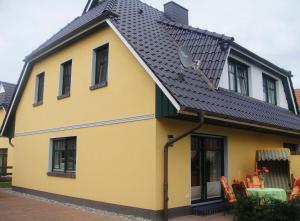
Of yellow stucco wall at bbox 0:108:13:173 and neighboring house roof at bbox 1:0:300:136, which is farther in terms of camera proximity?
yellow stucco wall at bbox 0:108:13:173

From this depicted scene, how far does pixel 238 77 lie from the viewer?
13.7m

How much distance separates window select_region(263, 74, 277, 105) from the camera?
15.8m

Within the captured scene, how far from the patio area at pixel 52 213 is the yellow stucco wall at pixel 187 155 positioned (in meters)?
0.81

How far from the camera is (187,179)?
10.1m

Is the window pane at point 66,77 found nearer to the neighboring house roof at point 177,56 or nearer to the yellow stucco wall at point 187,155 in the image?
the neighboring house roof at point 177,56

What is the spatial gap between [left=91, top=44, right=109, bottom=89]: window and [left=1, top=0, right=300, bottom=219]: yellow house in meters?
0.04

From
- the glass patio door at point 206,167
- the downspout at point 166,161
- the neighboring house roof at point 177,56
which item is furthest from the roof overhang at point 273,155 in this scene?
the downspout at point 166,161

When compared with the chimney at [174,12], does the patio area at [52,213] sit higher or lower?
lower

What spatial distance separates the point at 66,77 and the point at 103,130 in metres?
3.88

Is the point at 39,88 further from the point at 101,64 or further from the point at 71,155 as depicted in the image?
the point at 101,64

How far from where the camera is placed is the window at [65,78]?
13867 millimetres

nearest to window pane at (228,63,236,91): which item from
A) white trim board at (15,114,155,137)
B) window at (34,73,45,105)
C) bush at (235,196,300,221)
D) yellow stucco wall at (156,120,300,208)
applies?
yellow stucco wall at (156,120,300,208)

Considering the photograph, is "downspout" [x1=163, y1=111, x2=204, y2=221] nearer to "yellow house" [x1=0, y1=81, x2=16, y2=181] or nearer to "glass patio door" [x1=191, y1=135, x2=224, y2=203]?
"glass patio door" [x1=191, y1=135, x2=224, y2=203]

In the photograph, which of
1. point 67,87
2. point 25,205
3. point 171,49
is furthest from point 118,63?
point 25,205
